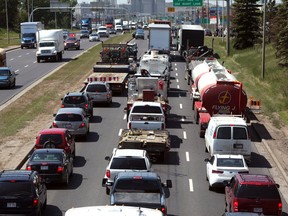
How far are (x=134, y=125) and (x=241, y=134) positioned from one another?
19.9ft

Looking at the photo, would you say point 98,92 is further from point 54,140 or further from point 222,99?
point 54,140

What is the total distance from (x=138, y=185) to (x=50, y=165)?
22.1ft

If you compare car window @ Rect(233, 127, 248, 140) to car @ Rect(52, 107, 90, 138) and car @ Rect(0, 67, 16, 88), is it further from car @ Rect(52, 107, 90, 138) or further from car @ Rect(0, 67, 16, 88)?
car @ Rect(0, 67, 16, 88)

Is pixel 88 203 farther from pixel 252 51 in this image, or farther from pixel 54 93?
pixel 252 51

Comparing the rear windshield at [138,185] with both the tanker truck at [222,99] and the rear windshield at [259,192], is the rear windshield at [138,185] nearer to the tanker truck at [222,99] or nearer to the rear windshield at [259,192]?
the rear windshield at [259,192]

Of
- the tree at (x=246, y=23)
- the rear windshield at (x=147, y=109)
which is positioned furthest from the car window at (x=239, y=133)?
the tree at (x=246, y=23)

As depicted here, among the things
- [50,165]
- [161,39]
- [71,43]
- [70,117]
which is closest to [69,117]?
[70,117]

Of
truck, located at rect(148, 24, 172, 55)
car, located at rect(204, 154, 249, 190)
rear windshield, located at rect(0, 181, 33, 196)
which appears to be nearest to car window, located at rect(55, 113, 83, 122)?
car, located at rect(204, 154, 249, 190)

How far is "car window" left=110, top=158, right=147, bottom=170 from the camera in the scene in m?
27.2

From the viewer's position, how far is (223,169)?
1113 inches

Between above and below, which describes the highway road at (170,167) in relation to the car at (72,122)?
below

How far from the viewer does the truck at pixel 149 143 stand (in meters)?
33.4

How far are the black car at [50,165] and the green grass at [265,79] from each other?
19913 millimetres

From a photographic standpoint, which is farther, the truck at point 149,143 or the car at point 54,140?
the truck at point 149,143
